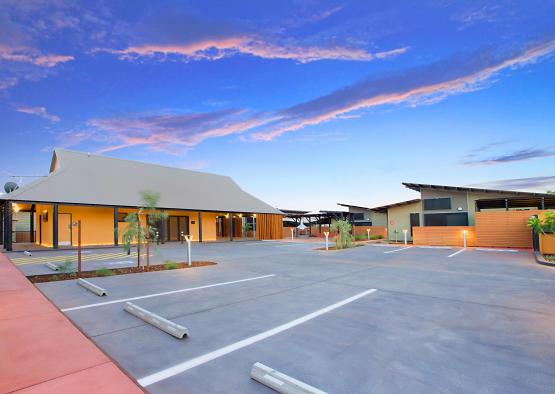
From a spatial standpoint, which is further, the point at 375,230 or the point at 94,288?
the point at 375,230

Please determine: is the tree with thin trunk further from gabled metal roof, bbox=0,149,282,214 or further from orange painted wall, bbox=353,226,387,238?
orange painted wall, bbox=353,226,387,238

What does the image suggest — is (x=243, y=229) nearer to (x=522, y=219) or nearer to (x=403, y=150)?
(x=403, y=150)

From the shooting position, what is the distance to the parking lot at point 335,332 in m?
2.61

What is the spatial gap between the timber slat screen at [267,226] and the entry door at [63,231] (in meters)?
16.1

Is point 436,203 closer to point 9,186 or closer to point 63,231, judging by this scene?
point 63,231

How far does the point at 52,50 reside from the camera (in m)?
13.5

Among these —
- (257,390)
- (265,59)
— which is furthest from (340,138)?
(257,390)

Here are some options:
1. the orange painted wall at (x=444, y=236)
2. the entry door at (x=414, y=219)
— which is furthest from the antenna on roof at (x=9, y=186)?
the entry door at (x=414, y=219)

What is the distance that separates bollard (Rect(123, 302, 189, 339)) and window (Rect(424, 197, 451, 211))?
23589mm

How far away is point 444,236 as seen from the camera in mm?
19172

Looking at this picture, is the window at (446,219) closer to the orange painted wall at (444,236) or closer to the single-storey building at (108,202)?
the orange painted wall at (444,236)

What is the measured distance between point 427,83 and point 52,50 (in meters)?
18.9

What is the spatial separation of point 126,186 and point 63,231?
16.9 ft

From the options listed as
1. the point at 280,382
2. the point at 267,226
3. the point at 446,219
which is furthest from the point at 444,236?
the point at 280,382
